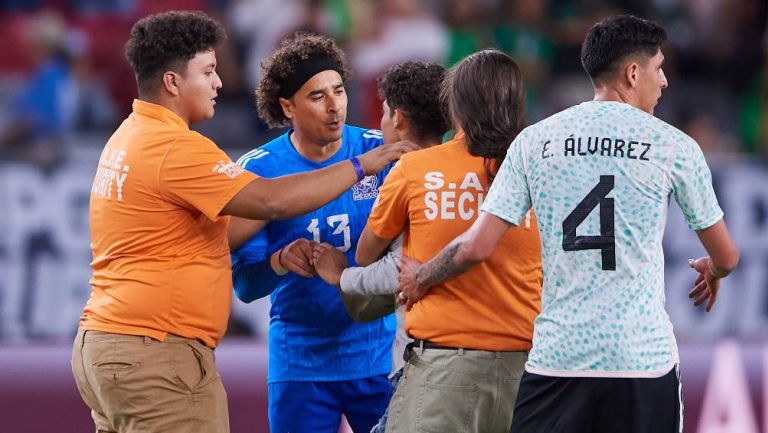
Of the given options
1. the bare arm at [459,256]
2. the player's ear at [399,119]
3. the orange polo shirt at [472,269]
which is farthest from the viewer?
the player's ear at [399,119]

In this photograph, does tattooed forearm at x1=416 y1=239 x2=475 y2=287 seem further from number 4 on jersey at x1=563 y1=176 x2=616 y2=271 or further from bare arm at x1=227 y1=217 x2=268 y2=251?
bare arm at x1=227 y1=217 x2=268 y2=251

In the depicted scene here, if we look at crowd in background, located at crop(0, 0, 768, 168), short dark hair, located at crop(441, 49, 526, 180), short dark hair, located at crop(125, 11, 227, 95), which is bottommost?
short dark hair, located at crop(441, 49, 526, 180)

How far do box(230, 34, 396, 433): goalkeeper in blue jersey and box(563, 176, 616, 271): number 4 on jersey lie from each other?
61.0 inches

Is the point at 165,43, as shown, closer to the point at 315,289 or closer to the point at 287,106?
the point at 287,106

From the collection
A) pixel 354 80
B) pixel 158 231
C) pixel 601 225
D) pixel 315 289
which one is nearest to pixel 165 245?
pixel 158 231

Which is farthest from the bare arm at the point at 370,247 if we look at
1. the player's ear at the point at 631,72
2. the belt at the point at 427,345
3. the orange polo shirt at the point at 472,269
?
the player's ear at the point at 631,72

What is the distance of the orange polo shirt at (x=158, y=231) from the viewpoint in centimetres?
444

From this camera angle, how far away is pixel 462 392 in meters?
4.24

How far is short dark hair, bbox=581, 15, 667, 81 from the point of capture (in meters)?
4.07

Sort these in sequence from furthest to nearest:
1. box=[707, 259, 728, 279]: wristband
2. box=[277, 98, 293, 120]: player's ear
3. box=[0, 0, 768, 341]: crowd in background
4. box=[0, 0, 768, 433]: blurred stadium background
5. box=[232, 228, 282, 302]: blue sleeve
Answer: box=[0, 0, 768, 341]: crowd in background, box=[0, 0, 768, 433]: blurred stadium background, box=[277, 98, 293, 120]: player's ear, box=[232, 228, 282, 302]: blue sleeve, box=[707, 259, 728, 279]: wristband

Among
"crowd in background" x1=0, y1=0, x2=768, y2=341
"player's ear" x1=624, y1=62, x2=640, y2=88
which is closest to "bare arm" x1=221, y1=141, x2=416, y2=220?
"player's ear" x1=624, y1=62, x2=640, y2=88

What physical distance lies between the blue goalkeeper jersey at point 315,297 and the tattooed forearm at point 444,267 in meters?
1.09

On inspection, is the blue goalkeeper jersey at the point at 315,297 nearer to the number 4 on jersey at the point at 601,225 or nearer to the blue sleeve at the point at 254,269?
the blue sleeve at the point at 254,269

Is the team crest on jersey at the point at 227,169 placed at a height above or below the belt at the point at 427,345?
above
